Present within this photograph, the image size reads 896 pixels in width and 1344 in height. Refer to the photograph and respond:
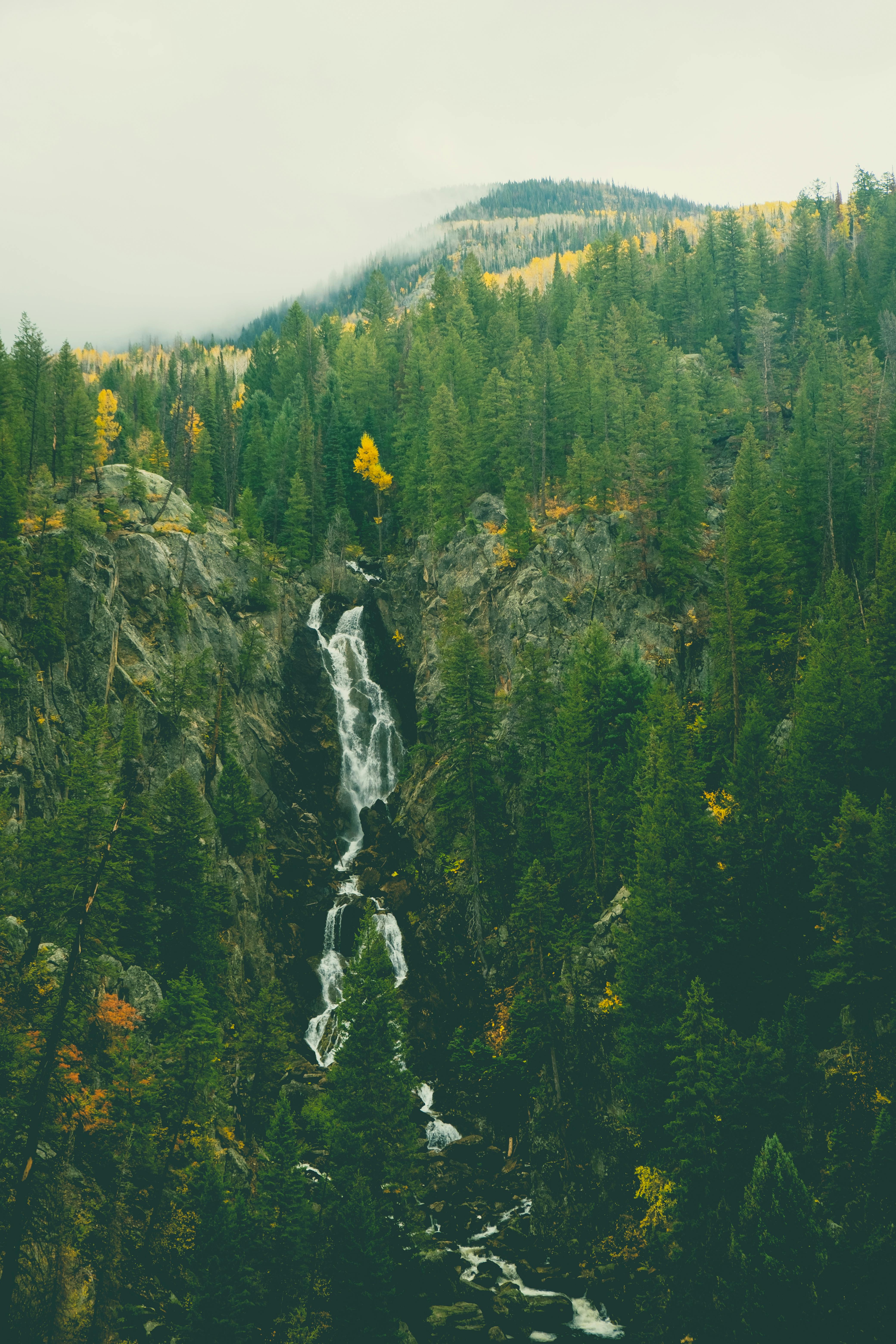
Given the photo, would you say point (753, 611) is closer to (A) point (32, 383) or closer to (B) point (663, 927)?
(B) point (663, 927)

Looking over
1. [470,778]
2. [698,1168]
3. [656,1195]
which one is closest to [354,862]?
[470,778]

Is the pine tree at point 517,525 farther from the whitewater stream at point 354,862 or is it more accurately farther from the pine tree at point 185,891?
the pine tree at point 185,891

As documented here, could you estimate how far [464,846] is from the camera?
1930 inches

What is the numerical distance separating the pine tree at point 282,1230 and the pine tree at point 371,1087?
74.1 inches

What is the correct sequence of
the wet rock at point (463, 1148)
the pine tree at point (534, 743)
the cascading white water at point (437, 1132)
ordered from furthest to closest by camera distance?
the pine tree at point (534, 743) < the cascading white water at point (437, 1132) < the wet rock at point (463, 1148)

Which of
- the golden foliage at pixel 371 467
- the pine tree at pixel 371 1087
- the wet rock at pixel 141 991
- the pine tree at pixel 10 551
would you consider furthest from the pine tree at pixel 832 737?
the golden foliage at pixel 371 467

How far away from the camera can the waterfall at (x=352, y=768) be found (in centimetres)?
5016

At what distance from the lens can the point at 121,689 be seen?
171 ft

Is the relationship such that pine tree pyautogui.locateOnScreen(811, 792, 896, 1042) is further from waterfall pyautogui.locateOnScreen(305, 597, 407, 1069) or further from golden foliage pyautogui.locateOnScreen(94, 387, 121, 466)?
golden foliage pyautogui.locateOnScreen(94, 387, 121, 466)

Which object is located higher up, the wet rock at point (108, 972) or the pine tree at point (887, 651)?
the pine tree at point (887, 651)

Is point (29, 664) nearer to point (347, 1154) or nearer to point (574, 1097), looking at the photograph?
point (347, 1154)

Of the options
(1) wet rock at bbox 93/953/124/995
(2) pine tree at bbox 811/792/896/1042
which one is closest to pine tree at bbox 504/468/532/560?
(2) pine tree at bbox 811/792/896/1042

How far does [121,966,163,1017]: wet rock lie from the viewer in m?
36.2

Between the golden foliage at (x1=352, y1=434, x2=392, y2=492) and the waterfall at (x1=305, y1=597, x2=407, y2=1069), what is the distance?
42.5ft
